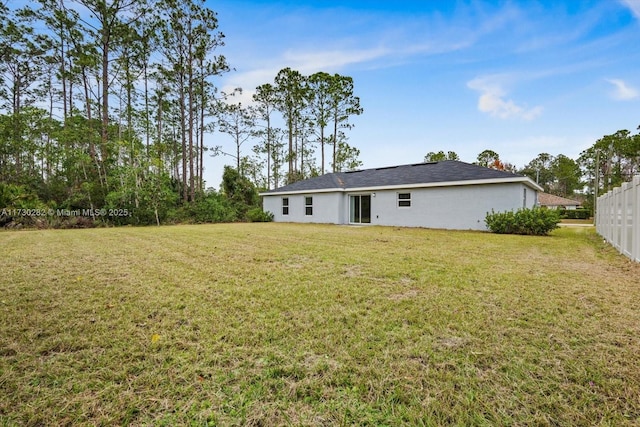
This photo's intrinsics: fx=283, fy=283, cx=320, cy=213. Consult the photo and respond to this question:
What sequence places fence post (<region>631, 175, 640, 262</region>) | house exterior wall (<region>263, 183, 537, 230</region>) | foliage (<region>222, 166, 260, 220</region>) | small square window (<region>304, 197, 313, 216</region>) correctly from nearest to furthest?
fence post (<region>631, 175, 640, 262</region>) → house exterior wall (<region>263, 183, 537, 230</region>) → small square window (<region>304, 197, 313, 216</region>) → foliage (<region>222, 166, 260, 220</region>)

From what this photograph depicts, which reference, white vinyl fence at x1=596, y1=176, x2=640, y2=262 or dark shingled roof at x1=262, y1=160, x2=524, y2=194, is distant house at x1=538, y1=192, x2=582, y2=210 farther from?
white vinyl fence at x1=596, y1=176, x2=640, y2=262

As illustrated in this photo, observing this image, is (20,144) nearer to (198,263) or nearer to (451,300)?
(198,263)

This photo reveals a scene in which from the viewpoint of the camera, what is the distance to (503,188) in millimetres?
11406

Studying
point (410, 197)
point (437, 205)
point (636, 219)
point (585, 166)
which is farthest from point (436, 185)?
point (585, 166)

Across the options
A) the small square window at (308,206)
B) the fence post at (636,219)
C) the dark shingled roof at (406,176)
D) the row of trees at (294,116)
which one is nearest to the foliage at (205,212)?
the dark shingled roof at (406,176)

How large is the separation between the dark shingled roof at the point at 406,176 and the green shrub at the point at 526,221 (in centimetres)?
168

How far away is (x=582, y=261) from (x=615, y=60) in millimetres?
11547

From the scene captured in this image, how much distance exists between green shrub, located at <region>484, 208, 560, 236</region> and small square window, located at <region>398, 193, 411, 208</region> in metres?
3.71

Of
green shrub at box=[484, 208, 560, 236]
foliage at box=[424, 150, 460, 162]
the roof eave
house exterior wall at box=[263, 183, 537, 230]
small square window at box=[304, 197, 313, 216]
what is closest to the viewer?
green shrub at box=[484, 208, 560, 236]

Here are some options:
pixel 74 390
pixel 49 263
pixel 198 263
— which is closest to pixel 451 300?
pixel 74 390

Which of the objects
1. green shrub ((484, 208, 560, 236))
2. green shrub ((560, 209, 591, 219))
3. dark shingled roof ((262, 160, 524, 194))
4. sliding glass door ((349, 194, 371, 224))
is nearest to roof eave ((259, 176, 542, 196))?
dark shingled roof ((262, 160, 524, 194))

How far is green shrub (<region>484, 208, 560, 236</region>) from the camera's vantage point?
9742mm

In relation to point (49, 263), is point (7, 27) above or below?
above

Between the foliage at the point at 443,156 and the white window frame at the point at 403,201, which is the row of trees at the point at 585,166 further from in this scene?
the white window frame at the point at 403,201
